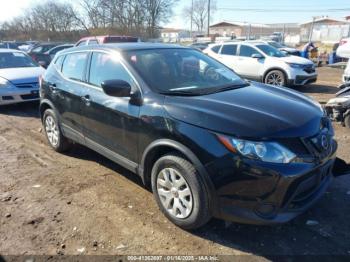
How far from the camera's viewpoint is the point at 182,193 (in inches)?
118

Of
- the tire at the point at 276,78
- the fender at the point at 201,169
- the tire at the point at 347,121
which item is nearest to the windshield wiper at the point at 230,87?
the fender at the point at 201,169

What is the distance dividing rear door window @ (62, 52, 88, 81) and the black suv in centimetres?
3

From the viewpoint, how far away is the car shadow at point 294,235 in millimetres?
2789

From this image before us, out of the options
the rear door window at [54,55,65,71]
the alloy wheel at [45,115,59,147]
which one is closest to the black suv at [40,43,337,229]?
the rear door window at [54,55,65,71]

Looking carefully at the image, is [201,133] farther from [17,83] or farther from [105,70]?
[17,83]

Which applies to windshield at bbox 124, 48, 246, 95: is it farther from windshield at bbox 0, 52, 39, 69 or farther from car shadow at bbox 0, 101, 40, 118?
windshield at bbox 0, 52, 39, 69

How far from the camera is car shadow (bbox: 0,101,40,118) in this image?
25.9 feet

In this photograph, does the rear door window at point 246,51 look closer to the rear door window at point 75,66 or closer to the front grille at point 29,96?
the front grille at point 29,96

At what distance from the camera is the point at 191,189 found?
2844 millimetres

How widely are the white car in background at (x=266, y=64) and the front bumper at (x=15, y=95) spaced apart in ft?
22.9

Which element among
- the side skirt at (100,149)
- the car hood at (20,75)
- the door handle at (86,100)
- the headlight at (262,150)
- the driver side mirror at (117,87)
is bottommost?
the side skirt at (100,149)

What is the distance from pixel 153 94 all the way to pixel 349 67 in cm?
698

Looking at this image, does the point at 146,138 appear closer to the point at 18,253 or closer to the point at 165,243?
the point at 165,243

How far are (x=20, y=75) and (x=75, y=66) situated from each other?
448 centimetres
